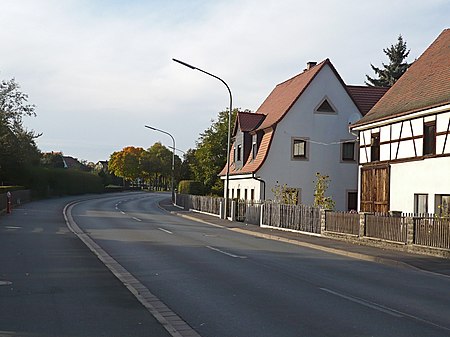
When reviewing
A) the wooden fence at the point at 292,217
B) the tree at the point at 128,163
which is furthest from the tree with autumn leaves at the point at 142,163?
the wooden fence at the point at 292,217

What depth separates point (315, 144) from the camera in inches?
1756

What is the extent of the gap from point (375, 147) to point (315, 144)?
11694mm

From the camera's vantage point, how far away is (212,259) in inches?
697

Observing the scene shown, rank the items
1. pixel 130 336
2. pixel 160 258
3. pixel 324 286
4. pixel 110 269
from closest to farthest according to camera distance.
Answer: pixel 130 336 < pixel 324 286 < pixel 110 269 < pixel 160 258

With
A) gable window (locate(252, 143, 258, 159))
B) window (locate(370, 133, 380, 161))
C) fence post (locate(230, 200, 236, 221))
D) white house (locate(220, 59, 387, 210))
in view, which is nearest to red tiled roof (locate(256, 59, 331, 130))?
white house (locate(220, 59, 387, 210))

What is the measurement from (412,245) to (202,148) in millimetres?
49535

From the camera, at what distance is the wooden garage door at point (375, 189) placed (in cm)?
3130

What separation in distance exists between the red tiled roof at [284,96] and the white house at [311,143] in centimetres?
8

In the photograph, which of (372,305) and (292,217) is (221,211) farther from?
(372,305)

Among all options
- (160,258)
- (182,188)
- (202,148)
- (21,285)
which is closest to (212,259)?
(160,258)

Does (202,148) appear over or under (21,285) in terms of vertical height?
over

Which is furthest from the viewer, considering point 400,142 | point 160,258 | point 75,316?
point 400,142

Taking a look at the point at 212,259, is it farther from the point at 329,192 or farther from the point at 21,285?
the point at 329,192

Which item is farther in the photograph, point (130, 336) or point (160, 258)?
point (160, 258)
